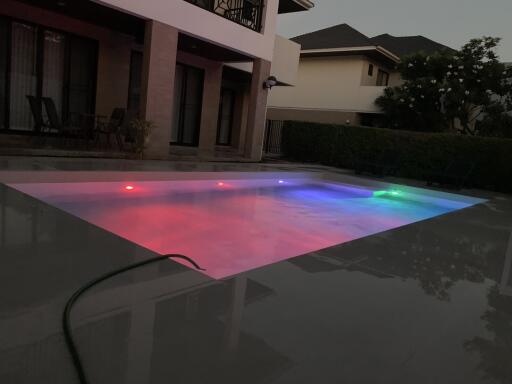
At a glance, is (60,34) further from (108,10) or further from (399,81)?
(399,81)

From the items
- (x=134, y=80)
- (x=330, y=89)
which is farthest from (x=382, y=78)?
(x=134, y=80)

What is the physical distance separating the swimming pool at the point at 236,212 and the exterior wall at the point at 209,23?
377 cm

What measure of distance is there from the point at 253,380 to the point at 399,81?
2236 cm

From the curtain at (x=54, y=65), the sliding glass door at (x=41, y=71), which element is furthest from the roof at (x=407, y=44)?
the curtain at (x=54, y=65)

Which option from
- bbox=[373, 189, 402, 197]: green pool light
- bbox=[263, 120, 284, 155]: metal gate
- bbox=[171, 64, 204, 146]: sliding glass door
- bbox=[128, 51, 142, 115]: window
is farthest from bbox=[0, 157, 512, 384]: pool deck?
bbox=[263, 120, 284, 155]: metal gate

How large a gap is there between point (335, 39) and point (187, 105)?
11.7 metres

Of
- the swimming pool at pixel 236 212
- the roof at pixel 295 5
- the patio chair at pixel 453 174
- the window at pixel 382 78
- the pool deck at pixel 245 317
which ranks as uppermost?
the roof at pixel 295 5

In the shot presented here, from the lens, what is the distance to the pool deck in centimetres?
187

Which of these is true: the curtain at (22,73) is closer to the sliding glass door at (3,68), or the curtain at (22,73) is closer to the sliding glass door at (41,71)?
the sliding glass door at (41,71)

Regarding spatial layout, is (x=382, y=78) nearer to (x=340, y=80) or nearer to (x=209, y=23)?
(x=340, y=80)

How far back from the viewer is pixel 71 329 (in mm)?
1998

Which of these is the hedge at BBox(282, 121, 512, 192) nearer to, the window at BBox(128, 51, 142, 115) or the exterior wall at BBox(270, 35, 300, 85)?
the exterior wall at BBox(270, 35, 300, 85)

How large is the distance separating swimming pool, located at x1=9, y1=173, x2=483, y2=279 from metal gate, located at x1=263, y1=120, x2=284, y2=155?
9.25m

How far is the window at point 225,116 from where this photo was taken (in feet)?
57.3
